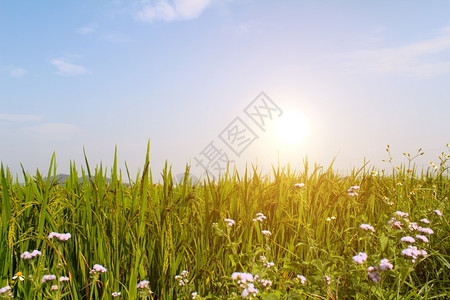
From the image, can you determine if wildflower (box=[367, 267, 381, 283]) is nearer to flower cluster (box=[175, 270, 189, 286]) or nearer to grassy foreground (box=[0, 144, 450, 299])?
grassy foreground (box=[0, 144, 450, 299])

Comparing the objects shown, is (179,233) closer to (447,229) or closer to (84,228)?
(84,228)

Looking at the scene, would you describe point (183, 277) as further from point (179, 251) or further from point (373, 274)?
point (373, 274)

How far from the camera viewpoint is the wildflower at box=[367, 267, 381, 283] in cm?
238


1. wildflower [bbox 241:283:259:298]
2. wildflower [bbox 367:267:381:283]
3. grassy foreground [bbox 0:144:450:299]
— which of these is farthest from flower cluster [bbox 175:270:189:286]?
wildflower [bbox 367:267:381:283]

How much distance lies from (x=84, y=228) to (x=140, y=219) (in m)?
0.61

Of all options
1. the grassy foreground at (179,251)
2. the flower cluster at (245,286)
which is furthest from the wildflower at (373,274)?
the flower cluster at (245,286)

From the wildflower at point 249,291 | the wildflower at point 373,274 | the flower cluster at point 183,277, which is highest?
the wildflower at point 373,274

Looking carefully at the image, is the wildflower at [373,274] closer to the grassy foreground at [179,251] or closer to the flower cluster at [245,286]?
the grassy foreground at [179,251]

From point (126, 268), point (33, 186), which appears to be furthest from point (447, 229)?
point (33, 186)

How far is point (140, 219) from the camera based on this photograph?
9.30ft

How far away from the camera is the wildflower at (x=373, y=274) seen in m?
2.38

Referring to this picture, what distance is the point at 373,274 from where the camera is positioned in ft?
7.93

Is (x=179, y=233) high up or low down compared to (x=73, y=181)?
down

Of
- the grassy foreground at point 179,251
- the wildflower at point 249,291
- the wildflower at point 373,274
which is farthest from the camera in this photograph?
the grassy foreground at point 179,251
